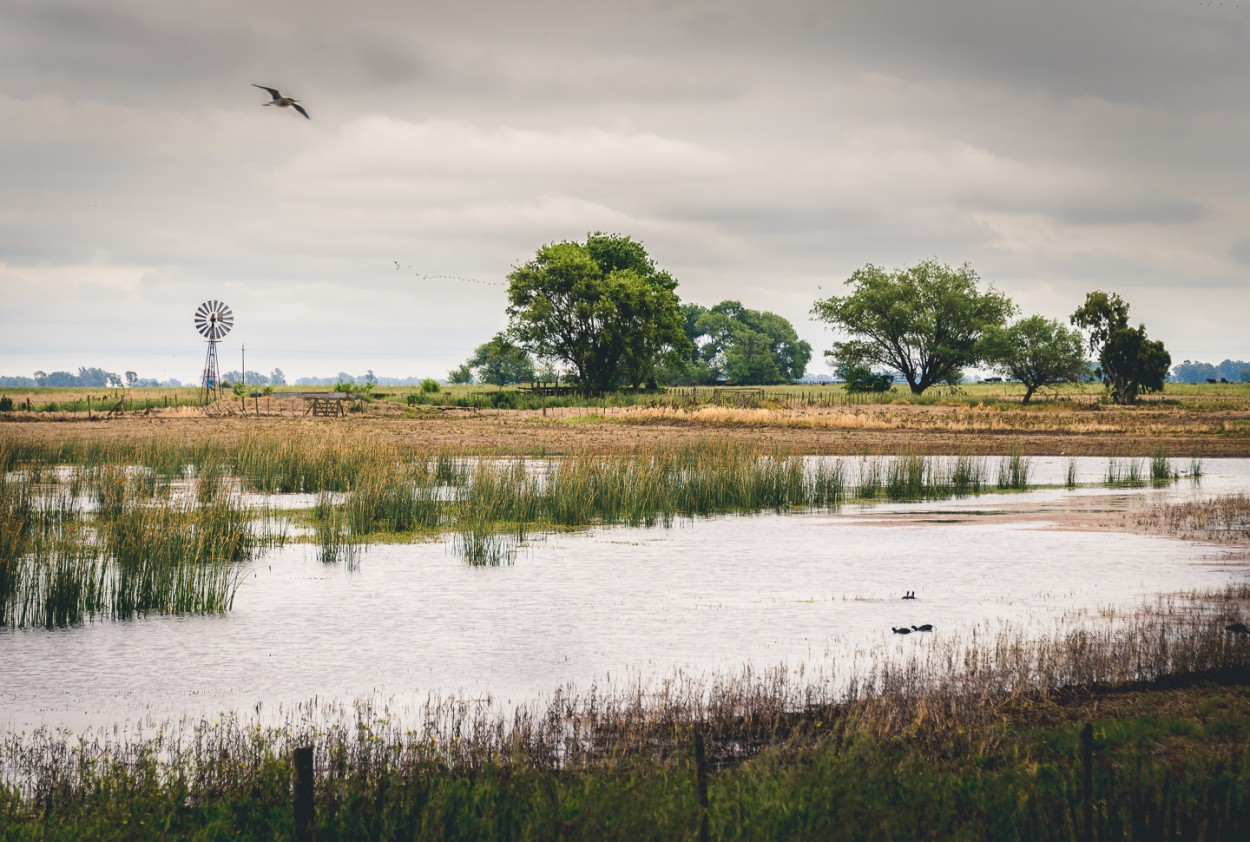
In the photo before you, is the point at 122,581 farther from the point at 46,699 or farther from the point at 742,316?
the point at 742,316

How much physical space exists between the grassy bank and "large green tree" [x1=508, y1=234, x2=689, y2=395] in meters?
68.8

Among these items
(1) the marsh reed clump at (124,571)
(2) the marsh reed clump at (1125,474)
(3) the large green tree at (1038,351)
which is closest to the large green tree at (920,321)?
(3) the large green tree at (1038,351)

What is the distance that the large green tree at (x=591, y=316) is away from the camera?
80.1 meters

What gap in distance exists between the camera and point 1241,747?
8422mm

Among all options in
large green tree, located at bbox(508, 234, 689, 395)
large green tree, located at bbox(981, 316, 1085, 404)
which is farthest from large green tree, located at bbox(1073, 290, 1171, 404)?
large green tree, located at bbox(508, 234, 689, 395)

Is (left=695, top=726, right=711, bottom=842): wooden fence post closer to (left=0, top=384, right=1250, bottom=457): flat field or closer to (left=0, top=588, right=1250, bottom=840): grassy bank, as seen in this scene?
(left=0, top=588, right=1250, bottom=840): grassy bank

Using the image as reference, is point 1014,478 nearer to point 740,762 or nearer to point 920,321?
point 740,762

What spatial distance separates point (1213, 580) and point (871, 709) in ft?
30.9

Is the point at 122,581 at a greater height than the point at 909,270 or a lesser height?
lesser

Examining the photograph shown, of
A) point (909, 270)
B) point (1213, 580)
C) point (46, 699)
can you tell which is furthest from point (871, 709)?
point (909, 270)

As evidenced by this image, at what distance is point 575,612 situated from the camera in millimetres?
14477

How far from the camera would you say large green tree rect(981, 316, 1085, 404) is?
83.0 meters

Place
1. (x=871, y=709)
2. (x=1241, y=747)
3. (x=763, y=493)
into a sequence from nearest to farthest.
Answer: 1. (x=1241, y=747)
2. (x=871, y=709)
3. (x=763, y=493)

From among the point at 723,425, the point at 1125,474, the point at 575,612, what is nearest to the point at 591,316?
the point at 723,425
